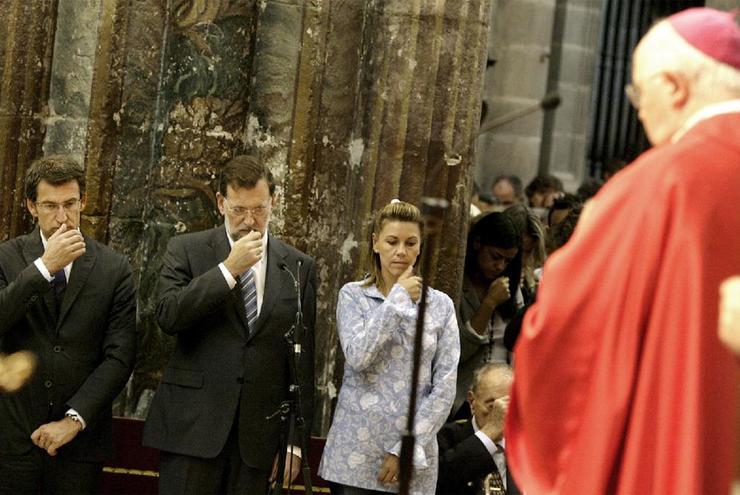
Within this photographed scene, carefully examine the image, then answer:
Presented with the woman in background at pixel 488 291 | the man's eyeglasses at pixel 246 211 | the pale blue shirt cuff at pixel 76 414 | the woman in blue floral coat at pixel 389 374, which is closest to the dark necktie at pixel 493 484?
the woman in blue floral coat at pixel 389 374

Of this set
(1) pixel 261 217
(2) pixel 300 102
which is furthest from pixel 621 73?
(1) pixel 261 217

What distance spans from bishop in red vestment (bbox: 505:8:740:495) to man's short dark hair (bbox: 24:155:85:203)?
8.90ft

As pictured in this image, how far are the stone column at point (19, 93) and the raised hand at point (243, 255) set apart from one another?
1.57 meters

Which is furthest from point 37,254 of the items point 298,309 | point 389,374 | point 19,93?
point 389,374

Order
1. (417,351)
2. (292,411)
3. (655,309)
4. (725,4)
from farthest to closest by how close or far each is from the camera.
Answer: (725,4) < (292,411) < (417,351) < (655,309)

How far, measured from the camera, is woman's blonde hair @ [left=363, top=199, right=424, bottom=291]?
254 inches

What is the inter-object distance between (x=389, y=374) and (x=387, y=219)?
2.15 ft

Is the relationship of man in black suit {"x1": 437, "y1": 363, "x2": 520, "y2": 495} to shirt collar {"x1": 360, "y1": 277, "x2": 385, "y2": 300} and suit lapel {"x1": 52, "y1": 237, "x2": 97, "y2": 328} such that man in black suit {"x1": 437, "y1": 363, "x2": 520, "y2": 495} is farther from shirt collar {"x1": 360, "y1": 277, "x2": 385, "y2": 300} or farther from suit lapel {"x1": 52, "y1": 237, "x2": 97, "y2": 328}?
suit lapel {"x1": 52, "y1": 237, "x2": 97, "y2": 328}

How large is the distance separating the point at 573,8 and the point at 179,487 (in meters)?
10.7

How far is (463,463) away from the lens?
636cm

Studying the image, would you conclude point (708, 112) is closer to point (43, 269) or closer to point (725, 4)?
point (43, 269)

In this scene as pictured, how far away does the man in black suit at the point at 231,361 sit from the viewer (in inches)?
244

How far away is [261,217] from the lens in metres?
6.32

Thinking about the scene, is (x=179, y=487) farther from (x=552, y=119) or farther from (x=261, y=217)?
(x=552, y=119)
